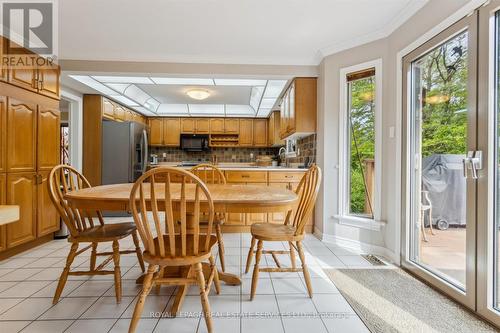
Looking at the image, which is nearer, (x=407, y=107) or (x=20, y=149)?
(x=407, y=107)

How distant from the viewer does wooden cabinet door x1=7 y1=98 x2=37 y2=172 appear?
243 centimetres

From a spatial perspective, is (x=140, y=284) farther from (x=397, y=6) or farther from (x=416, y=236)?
(x=397, y=6)

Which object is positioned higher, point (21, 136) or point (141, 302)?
point (21, 136)

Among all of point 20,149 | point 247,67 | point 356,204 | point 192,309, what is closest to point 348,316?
point 192,309

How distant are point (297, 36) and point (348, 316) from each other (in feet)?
8.45

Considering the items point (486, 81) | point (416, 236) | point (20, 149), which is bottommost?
point (416, 236)

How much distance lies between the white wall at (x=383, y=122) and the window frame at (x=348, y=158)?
42 millimetres

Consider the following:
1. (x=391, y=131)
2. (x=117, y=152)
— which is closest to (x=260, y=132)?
(x=117, y=152)

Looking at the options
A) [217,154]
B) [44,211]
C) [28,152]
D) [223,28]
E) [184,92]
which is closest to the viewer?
[223,28]

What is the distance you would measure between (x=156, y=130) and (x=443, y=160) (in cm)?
551

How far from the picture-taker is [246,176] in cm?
357

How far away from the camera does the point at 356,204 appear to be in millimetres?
2889

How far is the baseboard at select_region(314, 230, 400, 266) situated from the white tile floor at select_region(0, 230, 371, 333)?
42 cm

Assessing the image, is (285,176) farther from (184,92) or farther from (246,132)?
(246,132)
